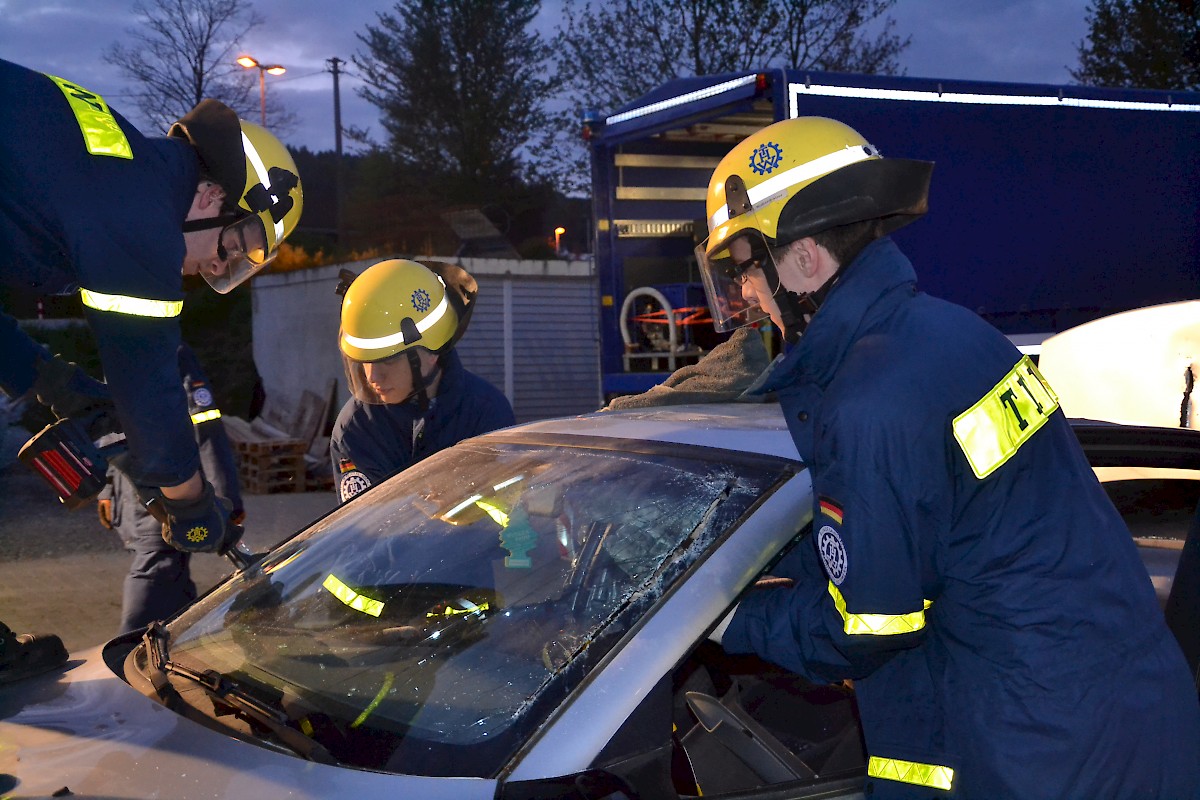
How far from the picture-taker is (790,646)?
184cm

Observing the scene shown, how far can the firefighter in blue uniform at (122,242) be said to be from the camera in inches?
82.6

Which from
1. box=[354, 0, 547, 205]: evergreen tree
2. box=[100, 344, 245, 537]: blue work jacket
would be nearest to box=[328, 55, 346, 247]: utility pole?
box=[354, 0, 547, 205]: evergreen tree

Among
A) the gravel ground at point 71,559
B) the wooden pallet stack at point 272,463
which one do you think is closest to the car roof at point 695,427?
the gravel ground at point 71,559

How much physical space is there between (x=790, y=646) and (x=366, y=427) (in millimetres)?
2237

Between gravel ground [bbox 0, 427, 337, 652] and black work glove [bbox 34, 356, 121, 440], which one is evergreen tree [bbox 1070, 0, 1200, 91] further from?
black work glove [bbox 34, 356, 121, 440]

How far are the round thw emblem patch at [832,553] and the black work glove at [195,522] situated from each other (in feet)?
4.93

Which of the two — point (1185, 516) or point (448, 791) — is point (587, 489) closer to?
point (448, 791)

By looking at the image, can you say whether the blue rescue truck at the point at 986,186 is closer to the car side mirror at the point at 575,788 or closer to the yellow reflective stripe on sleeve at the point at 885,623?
the yellow reflective stripe on sleeve at the point at 885,623

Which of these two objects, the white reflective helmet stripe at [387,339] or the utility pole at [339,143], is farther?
the utility pole at [339,143]

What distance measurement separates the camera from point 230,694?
2041mm

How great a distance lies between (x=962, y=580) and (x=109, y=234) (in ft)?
5.64

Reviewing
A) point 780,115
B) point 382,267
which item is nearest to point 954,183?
point 780,115

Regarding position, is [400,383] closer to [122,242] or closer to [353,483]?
[353,483]

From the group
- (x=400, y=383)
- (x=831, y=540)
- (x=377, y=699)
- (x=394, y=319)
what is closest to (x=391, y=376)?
(x=400, y=383)
